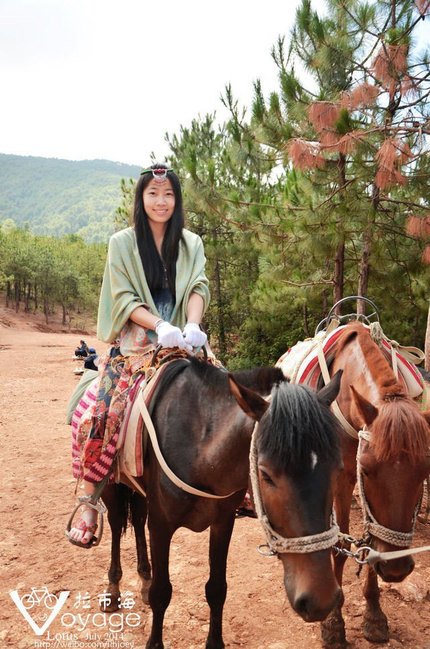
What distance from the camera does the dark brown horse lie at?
1.52 metres

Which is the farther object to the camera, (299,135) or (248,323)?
(248,323)

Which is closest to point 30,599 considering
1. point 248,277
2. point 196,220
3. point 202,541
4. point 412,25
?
point 202,541

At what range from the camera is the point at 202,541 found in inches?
158

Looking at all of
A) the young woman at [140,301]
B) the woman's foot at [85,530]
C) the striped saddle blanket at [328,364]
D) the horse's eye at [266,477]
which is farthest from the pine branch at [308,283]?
the horse's eye at [266,477]

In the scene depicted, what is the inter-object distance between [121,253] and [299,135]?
4.48m

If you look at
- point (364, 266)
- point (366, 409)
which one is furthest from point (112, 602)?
point (364, 266)

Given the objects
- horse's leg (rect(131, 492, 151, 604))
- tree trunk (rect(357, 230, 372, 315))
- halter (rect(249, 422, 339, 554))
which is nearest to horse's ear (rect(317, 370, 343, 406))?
halter (rect(249, 422, 339, 554))

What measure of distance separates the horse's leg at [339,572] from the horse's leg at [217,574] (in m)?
0.62

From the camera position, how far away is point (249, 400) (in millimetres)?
1663

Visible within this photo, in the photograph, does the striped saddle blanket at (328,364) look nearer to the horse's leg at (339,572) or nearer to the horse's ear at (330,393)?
the horse's leg at (339,572)

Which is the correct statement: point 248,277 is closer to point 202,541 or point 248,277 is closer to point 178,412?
point 202,541

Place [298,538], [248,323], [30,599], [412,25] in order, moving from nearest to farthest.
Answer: [298,538] → [30,599] → [412,25] → [248,323]

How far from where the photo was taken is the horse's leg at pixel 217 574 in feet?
8.01

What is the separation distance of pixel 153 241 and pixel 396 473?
1.86 meters
